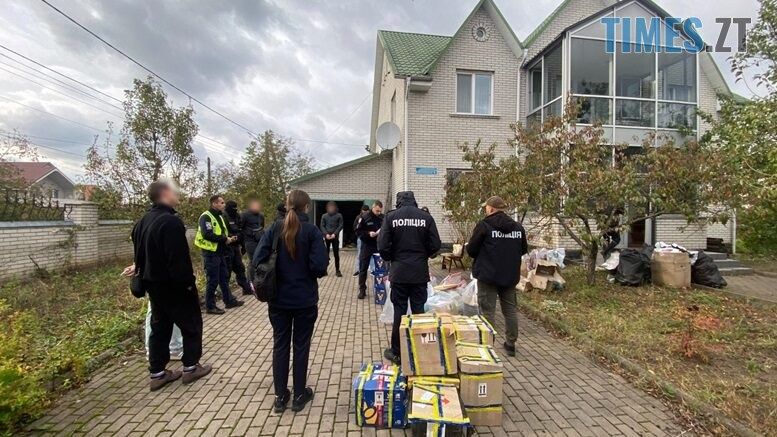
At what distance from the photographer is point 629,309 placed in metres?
6.00

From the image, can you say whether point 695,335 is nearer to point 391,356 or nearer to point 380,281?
point 391,356

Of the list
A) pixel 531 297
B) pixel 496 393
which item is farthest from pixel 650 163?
pixel 496 393

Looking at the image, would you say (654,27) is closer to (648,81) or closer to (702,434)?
(648,81)

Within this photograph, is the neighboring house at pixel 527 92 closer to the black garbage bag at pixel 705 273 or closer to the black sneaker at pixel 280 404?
the black garbage bag at pixel 705 273

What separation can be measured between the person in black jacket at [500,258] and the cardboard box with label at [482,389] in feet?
4.84

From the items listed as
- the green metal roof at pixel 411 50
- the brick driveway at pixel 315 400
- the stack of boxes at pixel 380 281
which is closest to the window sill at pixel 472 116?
the green metal roof at pixel 411 50

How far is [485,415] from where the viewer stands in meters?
2.86

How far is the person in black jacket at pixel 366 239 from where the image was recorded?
6.99 metres

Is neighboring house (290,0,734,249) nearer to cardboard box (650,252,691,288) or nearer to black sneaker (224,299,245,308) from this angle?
cardboard box (650,252,691,288)

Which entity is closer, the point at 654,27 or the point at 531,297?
the point at 531,297

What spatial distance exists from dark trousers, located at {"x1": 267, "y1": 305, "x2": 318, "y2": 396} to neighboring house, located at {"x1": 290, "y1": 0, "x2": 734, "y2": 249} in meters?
8.86

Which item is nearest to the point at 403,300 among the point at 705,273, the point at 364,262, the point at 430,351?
the point at 430,351

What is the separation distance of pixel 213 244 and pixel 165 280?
2422 millimetres

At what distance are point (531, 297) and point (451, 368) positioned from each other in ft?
13.9
